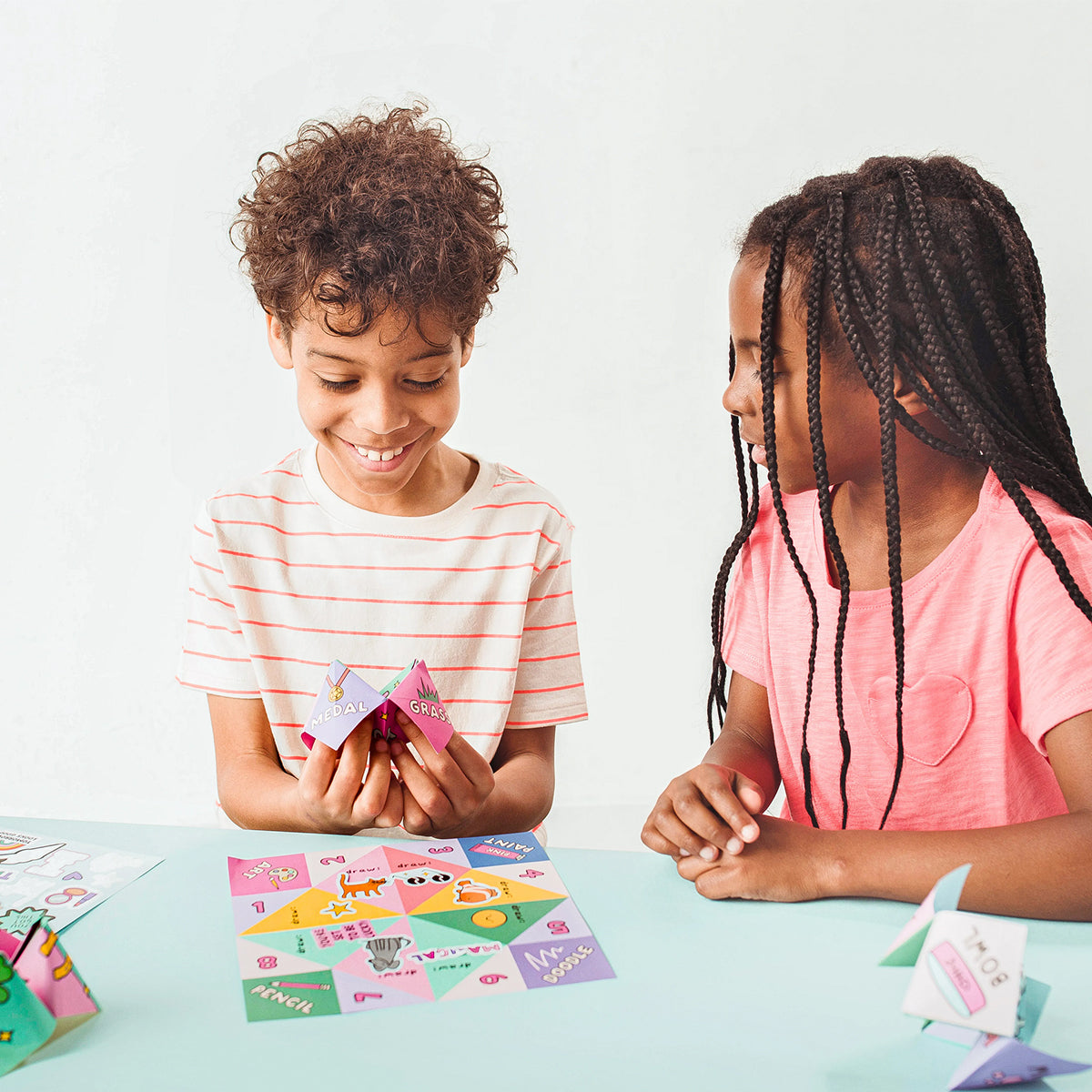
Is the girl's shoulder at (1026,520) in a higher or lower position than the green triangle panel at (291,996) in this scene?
higher

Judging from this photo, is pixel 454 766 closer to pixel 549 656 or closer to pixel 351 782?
pixel 351 782

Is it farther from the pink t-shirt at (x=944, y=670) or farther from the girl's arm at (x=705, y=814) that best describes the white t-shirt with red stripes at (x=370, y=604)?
the girl's arm at (x=705, y=814)

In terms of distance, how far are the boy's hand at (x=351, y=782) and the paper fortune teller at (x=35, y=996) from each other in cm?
29

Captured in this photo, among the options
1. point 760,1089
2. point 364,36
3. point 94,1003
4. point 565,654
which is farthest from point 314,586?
point 364,36

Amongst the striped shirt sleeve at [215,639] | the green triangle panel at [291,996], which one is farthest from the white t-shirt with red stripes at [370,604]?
the green triangle panel at [291,996]

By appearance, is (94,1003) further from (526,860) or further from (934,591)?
(934,591)

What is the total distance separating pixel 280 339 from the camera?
Answer: 3.72ft

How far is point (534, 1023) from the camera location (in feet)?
1.97

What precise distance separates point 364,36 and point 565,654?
1.14 m

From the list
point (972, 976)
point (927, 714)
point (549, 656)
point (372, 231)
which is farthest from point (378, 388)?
point (972, 976)

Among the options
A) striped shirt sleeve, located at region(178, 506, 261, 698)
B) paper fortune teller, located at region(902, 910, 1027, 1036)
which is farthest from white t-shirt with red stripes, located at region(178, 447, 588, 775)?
paper fortune teller, located at region(902, 910, 1027, 1036)

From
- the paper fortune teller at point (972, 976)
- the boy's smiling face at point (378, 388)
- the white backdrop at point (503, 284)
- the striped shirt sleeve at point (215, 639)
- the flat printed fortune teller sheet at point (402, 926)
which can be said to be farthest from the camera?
the white backdrop at point (503, 284)

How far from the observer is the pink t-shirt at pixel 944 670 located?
35.2 inches

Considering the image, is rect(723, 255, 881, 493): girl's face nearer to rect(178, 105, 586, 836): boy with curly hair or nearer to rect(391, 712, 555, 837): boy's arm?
rect(178, 105, 586, 836): boy with curly hair
